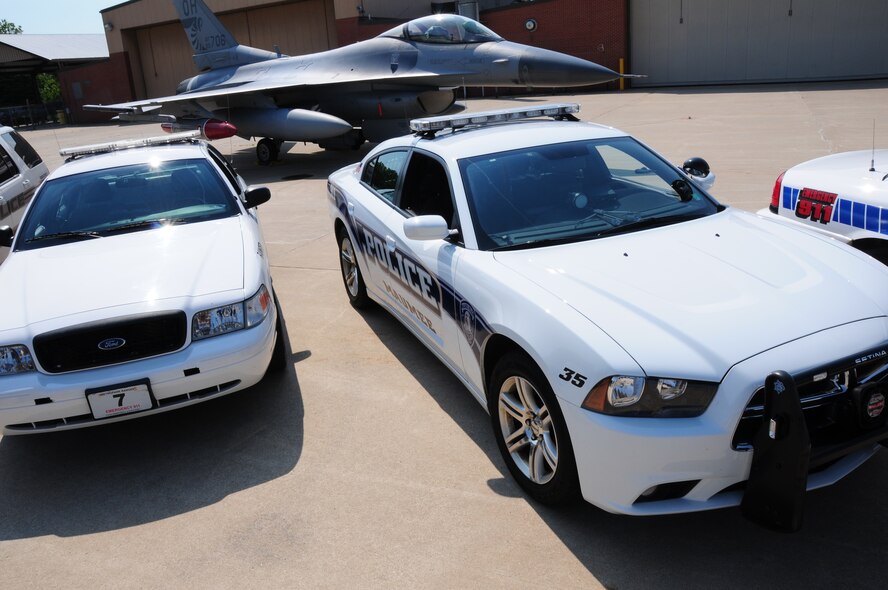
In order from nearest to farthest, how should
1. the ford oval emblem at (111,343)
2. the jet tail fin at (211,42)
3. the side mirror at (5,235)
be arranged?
the ford oval emblem at (111,343), the side mirror at (5,235), the jet tail fin at (211,42)

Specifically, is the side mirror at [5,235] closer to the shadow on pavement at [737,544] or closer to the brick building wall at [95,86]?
the shadow on pavement at [737,544]

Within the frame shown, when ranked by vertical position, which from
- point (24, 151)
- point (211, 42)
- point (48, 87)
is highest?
point (211, 42)

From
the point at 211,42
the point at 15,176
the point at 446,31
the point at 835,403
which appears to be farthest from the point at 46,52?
the point at 835,403

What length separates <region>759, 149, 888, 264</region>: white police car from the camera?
14.6 feet

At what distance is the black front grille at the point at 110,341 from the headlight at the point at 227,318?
0.08m

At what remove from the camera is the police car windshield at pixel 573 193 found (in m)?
3.97

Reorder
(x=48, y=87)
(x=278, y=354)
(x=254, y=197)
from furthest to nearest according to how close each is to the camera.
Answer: (x=48, y=87)
(x=254, y=197)
(x=278, y=354)

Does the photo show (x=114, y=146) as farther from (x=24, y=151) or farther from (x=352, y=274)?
(x=24, y=151)

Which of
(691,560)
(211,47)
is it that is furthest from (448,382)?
(211,47)

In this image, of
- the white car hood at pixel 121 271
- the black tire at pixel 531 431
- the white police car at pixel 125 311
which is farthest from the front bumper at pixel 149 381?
the black tire at pixel 531 431

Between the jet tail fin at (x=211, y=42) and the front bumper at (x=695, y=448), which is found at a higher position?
the jet tail fin at (x=211, y=42)

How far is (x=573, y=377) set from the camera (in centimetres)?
287

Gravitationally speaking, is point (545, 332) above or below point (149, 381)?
above

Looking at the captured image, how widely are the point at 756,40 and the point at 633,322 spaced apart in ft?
92.7
